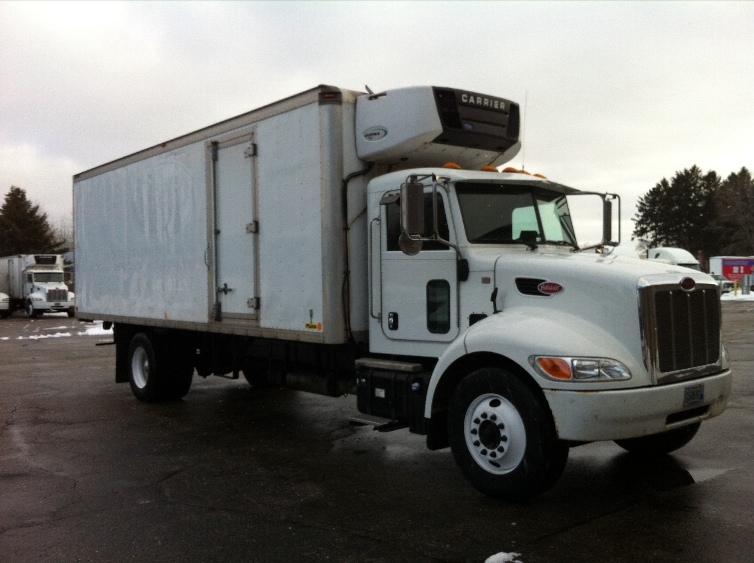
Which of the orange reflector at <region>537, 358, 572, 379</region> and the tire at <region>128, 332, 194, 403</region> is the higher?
the orange reflector at <region>537, 358, 572, 379</region>

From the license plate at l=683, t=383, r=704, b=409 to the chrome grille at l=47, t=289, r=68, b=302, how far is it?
1489 inches

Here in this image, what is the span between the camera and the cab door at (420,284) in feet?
20.7

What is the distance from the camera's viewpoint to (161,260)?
32.7ft

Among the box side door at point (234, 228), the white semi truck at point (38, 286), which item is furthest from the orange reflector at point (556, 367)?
Answer: the white semi truck at point (38, 286)

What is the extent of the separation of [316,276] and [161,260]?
3.68 meters

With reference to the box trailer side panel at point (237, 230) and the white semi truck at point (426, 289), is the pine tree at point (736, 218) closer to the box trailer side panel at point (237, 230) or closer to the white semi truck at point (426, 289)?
the box trailer side panel at point (237, 230)

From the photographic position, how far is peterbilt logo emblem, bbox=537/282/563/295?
5602mm

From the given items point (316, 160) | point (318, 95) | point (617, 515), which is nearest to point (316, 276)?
point (316, 160)

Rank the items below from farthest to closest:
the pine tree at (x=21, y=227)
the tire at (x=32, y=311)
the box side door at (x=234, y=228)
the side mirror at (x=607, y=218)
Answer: the pine tree at (x=21, y=227) < the tire at (x=32, y=311) < the box side door at (x=234, y=228) < the side mirror at (x=607, y=218)

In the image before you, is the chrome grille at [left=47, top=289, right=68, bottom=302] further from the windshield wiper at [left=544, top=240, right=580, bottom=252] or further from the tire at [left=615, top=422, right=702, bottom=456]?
the tire at [left=615, top=422, right=702, bottom=456]

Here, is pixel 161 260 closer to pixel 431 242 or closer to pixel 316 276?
pixel 316 276

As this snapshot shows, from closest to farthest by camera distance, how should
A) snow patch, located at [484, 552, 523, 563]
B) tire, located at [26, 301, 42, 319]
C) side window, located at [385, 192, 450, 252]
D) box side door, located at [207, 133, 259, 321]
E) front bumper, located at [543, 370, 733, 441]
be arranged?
1. snow patch, located at [484, 552, 523, 563]
2. front bumper, located at [543, 370, 733, 441]
3. side window, located at [385, 192, 450, 252]
4. box side door, located at [207, 133, 259, 321]
5. tire, located at [26, 301, 42, 319]

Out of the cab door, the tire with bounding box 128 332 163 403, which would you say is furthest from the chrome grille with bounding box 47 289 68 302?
the cab door

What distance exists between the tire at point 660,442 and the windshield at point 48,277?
3771cm
